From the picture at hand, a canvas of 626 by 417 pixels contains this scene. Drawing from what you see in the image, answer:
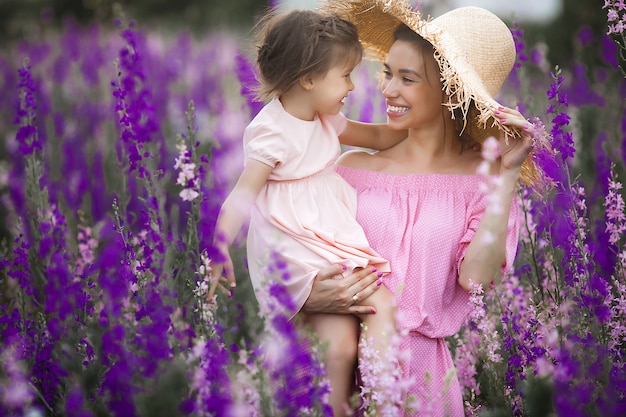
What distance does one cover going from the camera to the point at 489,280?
2.51 meters

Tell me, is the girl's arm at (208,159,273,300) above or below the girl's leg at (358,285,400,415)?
above

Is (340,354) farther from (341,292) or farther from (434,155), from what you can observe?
(434,155)

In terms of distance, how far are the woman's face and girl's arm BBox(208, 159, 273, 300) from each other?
21.3 inches

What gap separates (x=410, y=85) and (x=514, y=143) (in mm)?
422

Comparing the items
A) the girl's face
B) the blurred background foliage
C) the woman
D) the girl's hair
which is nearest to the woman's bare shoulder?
the woman

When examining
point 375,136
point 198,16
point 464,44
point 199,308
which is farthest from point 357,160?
point 198,16

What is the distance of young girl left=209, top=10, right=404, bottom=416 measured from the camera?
2438 mm

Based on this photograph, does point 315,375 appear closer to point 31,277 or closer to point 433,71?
point 433,71

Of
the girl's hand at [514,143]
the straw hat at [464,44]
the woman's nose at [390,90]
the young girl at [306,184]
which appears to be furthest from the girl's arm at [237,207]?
the girl's hand at [514,143]

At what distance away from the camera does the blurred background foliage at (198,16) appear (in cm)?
902

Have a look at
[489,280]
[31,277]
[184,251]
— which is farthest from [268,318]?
[31,277]

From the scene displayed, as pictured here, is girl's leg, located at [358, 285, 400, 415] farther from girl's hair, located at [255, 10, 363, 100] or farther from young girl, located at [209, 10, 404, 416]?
girl's hair, located at [255, 10, 363, 100]

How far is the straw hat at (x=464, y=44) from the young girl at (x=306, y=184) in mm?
161

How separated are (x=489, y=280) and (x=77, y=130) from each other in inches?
129
